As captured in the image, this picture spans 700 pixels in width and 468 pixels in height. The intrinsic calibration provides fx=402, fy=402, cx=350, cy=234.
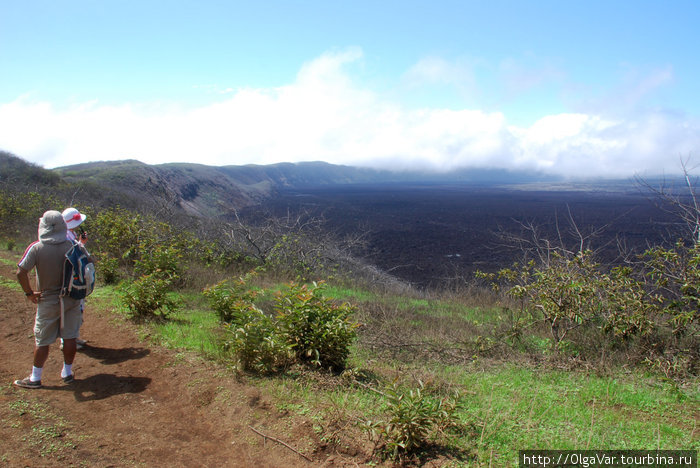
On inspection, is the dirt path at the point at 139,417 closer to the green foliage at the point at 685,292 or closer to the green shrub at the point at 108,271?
the green shrub at the point at 108,271

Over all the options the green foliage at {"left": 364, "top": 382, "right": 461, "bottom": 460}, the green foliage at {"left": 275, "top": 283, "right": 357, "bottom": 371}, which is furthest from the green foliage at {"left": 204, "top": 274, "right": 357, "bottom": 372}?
the green foliage at {"left": 364, "top": 382, "right": 461, "bottom": 460}

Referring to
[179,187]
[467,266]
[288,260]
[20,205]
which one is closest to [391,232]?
[467,266]

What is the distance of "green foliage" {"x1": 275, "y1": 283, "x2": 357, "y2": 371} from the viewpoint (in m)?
4.42

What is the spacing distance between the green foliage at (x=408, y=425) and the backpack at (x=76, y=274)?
121 inches

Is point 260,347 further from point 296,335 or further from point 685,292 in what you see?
point 685,292

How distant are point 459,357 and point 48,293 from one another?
5366 millimetres

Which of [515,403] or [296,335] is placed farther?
[296,335]

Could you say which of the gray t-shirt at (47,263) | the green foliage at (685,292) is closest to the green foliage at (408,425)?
the gray t-shirt at (47,263)

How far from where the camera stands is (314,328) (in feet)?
14.6

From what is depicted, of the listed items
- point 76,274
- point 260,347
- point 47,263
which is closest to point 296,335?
point 260,347

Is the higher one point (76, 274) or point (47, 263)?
point (47, 263)

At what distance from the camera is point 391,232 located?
45406 millimetres

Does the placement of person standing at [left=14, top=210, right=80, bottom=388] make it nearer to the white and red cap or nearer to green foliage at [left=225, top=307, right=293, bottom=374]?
the white and red cap

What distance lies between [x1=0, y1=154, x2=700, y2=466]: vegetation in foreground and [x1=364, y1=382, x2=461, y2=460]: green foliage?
11mm
